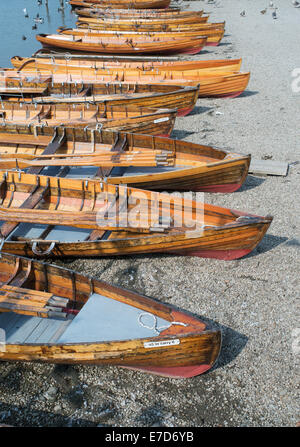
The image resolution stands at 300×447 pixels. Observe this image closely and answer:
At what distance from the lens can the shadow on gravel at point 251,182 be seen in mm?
12656

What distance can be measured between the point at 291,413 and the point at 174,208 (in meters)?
5.23

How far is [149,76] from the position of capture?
18.2 m

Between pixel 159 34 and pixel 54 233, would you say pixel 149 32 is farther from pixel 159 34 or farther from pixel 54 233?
pixel 54 233

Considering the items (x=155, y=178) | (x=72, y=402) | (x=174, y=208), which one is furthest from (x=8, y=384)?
(x=155, y=178)

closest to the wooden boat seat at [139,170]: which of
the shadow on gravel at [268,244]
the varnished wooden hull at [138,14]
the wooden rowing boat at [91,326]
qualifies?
the shadow on gravel at [268,244]

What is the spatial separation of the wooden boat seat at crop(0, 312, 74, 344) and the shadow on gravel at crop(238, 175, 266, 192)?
7.74 meters

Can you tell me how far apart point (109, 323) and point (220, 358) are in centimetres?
230

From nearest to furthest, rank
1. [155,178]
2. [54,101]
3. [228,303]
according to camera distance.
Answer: [228,303]
[155,178]
[54,101]

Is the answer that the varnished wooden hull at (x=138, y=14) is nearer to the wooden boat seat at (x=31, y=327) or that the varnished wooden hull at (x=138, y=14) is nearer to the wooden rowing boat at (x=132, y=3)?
the wooden rowing boat at (x=132, y=3)

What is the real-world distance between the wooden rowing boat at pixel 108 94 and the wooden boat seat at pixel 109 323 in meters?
9.62

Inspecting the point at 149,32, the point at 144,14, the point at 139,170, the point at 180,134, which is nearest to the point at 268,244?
the point at 139,170

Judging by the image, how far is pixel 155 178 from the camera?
11.0 metres

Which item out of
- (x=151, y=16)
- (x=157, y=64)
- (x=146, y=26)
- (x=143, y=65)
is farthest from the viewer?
(x=151, y=16)
